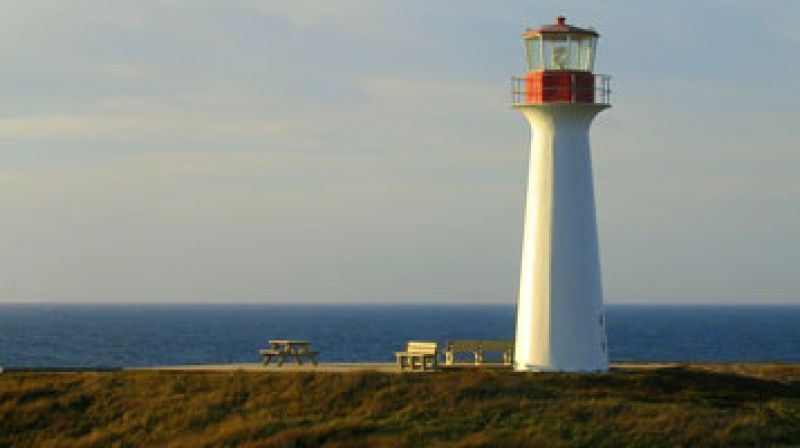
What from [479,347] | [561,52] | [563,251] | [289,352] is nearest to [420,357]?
[479,347]

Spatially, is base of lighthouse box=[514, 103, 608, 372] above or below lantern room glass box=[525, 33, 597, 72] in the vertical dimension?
below

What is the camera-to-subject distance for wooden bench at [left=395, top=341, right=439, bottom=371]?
3475 cm

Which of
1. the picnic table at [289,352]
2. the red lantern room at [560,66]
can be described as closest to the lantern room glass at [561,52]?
the red lantern room at [560,66]

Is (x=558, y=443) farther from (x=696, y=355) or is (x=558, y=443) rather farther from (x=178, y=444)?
(x=696, y=355)

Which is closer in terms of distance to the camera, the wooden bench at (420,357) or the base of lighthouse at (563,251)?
the base of lighthouse at (563,251)

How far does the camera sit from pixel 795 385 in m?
34.8

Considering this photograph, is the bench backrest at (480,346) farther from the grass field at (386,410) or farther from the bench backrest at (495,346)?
the grass field at (386,410)

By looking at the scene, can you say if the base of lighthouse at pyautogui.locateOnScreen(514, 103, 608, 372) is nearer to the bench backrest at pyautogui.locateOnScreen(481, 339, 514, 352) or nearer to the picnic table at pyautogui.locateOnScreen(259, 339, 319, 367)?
the bench backrest at pyautogui.locateOnScreen(481, 339, 514, 352)

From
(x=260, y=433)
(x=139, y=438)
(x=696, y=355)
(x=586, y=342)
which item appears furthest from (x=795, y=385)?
(x=696, y=355)

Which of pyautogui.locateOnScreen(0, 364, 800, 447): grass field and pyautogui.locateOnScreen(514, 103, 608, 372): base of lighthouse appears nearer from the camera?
pyautogui.locateOnScreen(0, 364, 800, 447): grass field

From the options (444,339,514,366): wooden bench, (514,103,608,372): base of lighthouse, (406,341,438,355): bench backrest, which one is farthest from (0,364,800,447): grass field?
(444,339,514,366): wooden bench

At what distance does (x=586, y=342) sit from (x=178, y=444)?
10.9m

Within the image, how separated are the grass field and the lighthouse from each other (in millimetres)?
1167

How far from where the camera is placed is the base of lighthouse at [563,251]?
3338cm
